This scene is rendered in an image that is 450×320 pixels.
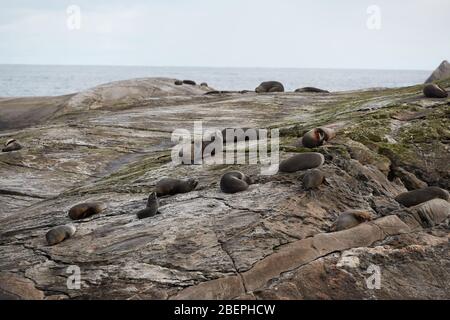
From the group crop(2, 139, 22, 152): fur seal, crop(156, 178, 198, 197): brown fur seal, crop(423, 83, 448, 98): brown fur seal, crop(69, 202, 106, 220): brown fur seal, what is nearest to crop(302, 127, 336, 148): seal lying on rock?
crop(156, 178, 198, 197): brown fur seal

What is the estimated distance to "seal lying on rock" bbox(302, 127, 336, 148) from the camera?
304 inches

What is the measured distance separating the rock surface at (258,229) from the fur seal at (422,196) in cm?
14

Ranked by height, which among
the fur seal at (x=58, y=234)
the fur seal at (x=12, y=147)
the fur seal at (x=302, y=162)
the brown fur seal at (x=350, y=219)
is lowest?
the fur seal at (x=58, y=234)

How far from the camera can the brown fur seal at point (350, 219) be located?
5684mm

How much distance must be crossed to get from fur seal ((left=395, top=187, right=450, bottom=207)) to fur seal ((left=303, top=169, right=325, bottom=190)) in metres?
0.90

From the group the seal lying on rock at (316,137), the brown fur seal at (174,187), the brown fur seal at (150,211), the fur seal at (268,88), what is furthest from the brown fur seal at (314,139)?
the fur seal at (268,88)

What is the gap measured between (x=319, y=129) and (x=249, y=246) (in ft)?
9.62

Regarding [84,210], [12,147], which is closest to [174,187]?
[84,210]

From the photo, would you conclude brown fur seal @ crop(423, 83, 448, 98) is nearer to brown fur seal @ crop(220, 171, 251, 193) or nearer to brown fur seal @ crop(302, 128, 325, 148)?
brown fur seal @ crop(302, 128, 325, 148)

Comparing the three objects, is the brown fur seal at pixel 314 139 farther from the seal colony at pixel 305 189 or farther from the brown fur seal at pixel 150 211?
the brown fur seal at pixel 150 211

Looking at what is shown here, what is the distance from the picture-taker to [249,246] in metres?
5.39

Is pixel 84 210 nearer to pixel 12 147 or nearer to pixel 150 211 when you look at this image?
pixel 150 211

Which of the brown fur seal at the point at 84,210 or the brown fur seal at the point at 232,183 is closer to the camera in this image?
the brown fur seal at the point at 232,183

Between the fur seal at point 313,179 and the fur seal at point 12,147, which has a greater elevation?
the fur seal at point 313,179
